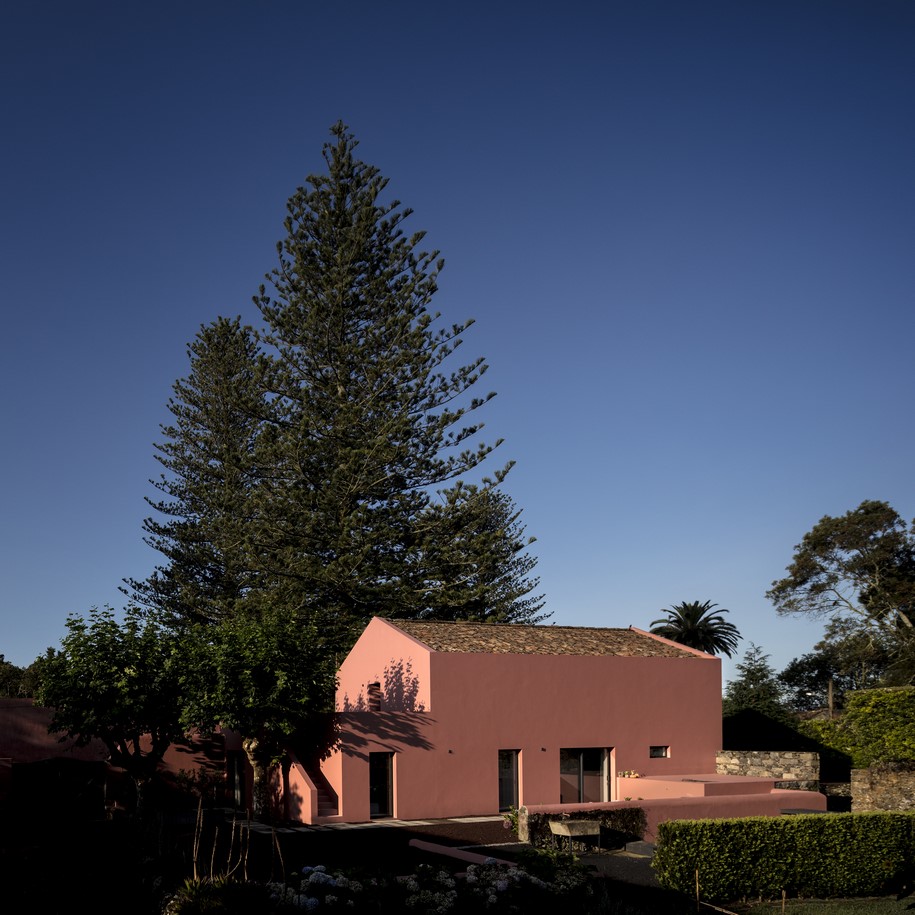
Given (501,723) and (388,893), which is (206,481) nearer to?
(501,723)

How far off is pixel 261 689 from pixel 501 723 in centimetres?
526

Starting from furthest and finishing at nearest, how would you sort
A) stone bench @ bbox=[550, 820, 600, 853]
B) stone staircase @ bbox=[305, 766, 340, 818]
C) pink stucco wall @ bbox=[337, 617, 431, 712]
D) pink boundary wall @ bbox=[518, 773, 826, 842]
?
1. pink stucco wall @ bbox=[337, 617, 431, 712]
2. stone staircase @ bbox=[305, 766, 340, 818]
3. pink boundary wall @ bbox=[518, 773, 826, 842]
4. stone bench @ bbox=[550, 820, 600, 853]

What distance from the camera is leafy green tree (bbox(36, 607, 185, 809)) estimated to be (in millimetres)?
20391

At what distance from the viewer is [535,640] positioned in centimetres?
2519

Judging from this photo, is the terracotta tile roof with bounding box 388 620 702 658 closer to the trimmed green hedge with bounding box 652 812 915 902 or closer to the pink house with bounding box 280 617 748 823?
the pink house with bounding box 280 617 748 823

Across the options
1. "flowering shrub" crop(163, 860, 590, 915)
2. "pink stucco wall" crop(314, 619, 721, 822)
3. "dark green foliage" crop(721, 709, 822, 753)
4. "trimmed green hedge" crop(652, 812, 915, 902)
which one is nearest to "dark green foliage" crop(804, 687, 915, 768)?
"pink stucco wall" crop(314, 619, 721, 822)

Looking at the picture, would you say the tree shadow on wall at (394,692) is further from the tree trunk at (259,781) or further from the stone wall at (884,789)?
the stone wall at (884,789)

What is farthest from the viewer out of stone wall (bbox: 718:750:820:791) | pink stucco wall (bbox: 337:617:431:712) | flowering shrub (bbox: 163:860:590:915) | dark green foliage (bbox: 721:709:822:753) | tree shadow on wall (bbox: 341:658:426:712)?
dark green foliage (bbox: 721:709:822:753)

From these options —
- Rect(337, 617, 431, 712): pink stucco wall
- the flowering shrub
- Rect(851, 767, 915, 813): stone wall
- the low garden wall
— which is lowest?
the low garden wall

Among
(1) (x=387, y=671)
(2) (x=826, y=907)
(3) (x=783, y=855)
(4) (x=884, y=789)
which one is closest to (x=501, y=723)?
(1) (x=387, y=671)

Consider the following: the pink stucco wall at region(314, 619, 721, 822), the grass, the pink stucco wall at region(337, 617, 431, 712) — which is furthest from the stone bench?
the pink stucco wall at region(337, 617, 431, 712)

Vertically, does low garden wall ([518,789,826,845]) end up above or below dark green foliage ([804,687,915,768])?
below

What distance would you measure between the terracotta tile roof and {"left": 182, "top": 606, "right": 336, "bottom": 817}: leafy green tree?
2.83m

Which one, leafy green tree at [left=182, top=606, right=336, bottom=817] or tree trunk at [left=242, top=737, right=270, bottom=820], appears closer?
leafy green tree at [left=182, top=606, right=336, bottom=817]
